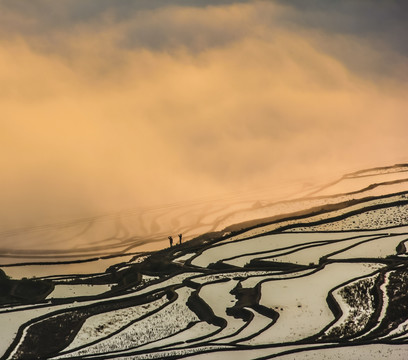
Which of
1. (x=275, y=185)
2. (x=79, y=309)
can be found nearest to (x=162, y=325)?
(x=79, y=309)

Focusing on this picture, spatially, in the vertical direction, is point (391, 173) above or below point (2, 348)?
above

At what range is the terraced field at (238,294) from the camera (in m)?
35.4

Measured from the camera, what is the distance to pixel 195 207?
84062 mm

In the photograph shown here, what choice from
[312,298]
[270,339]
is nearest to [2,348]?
[270,339]

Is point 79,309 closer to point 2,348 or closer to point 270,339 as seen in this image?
point 2,348

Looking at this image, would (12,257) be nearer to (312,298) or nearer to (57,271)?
(57,271)

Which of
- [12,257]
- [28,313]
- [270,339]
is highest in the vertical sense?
[12,257]

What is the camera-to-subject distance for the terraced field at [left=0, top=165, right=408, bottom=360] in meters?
35.4

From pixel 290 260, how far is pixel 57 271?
1596cm

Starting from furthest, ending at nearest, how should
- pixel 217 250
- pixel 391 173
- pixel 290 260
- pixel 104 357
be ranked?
pixel 391 173 → pixel 217 250 → pixel 290 260 → pixel 104 357

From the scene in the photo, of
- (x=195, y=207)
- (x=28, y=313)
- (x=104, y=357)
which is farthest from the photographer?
(x=195, y=207)

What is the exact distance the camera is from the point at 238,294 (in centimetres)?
4366

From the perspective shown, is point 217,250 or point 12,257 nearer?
point 217,250

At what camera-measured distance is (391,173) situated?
77.6 metres
